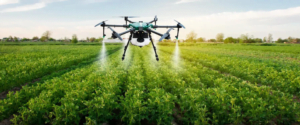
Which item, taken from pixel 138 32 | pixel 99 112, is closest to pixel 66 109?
pixel 99 112

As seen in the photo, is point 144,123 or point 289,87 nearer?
point 144,123

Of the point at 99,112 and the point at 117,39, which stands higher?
the point at 117,39

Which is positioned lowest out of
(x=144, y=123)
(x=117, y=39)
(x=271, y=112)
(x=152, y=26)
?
(x=144, y=123)

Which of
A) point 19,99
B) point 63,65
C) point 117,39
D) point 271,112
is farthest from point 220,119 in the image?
point 63,65

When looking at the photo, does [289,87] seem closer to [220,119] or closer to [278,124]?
[278,124]

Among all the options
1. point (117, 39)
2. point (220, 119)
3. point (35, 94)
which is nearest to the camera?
point (220, 119)

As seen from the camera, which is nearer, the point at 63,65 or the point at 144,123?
the point at 144,123

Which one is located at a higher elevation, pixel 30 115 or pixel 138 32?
pixel 138 32

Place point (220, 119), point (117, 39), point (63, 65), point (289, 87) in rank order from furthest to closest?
1. point (63, 65)
2. point (289, 87)
3. point (117, 39)
4. point (220, 119)

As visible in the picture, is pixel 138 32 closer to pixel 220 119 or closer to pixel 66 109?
pixel 66 109
